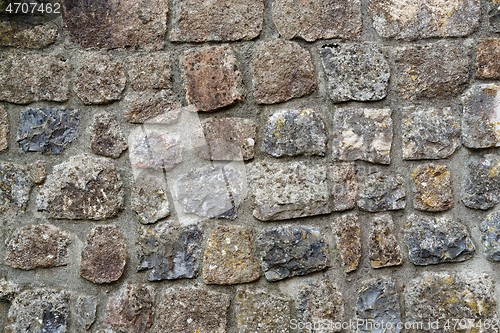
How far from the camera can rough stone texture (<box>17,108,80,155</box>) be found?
6.14ft

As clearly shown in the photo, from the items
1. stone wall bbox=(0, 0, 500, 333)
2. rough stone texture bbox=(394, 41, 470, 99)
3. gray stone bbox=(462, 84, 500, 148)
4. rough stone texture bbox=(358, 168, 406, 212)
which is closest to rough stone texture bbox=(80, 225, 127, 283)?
stone wall bbox=(0, 0, 500, 333)

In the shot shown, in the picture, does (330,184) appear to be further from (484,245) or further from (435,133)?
(484,245)

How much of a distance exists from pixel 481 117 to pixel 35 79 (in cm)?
142

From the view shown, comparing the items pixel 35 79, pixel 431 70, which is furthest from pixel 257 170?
pixel 35 79

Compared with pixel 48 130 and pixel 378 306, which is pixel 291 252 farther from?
pixel 48 130

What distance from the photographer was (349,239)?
1810 millimetres

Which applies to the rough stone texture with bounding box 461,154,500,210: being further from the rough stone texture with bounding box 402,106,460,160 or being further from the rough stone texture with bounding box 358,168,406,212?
the rough stone texture with bounding box 358,168,406,212

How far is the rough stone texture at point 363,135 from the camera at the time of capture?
1.82m

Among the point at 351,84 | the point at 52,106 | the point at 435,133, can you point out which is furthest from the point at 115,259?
the point at 435,133

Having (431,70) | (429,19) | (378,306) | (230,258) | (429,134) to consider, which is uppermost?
(429,19)

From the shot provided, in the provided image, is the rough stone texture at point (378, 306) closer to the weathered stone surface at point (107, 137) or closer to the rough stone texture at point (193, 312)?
the rough stone texture at point (193, 312)

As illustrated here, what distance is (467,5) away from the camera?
6.09 ft

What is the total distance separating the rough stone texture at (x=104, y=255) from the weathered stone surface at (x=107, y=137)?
9.5 inches

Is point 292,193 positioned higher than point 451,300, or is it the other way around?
point 292,193
